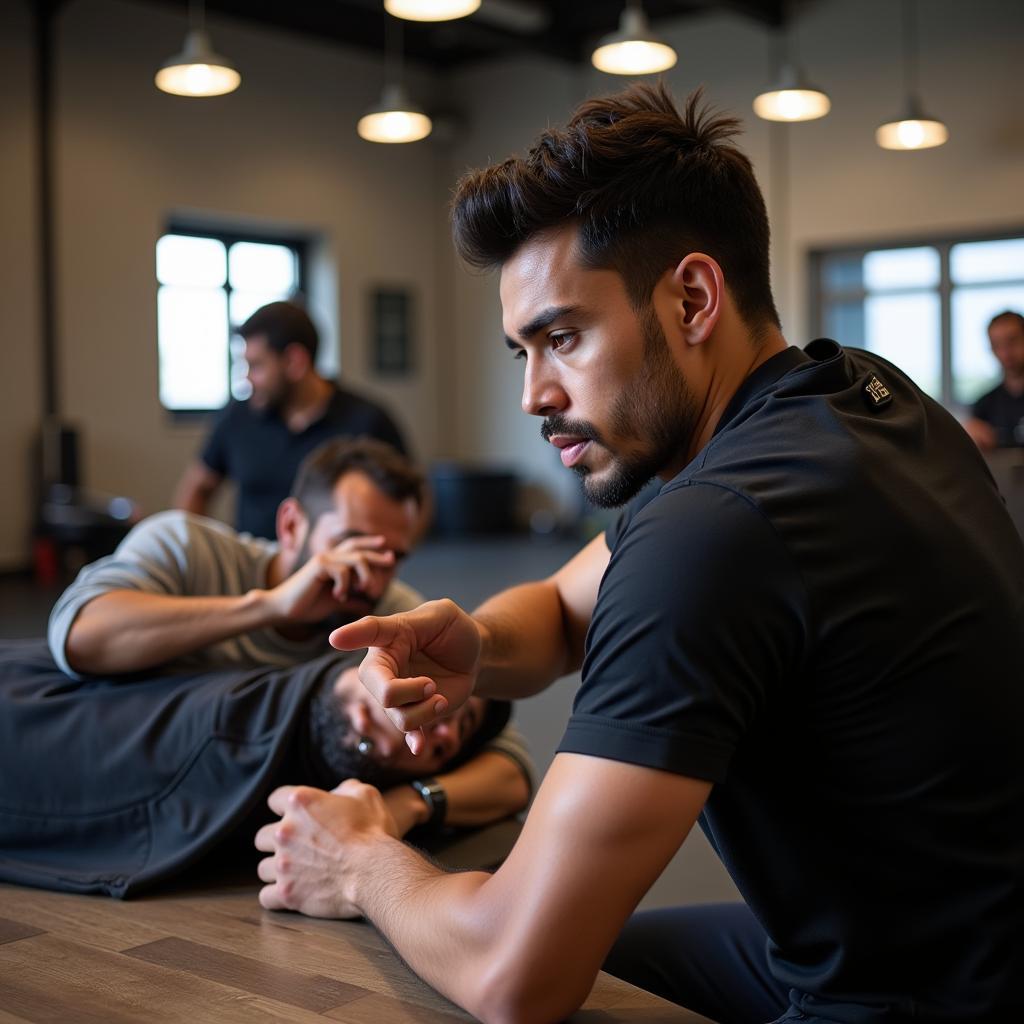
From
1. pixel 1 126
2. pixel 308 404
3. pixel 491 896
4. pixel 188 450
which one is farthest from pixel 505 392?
pixel 491 896

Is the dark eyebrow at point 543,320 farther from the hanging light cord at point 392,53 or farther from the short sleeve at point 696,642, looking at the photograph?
the hanging light cord at point 392,53

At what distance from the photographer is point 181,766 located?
6.42 feet

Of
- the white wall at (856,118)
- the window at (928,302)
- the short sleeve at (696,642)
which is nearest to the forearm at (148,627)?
the short sleeve at (696,642)

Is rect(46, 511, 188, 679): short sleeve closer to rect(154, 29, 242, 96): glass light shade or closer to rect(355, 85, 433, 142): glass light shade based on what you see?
rect(154, 29, 242, 96): glass light shade

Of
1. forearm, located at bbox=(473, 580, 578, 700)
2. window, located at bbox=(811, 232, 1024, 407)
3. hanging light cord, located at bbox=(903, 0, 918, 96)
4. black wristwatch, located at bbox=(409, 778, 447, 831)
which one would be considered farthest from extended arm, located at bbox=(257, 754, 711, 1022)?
hanging light cord, located at bbox=(903, 0, 918, 96)

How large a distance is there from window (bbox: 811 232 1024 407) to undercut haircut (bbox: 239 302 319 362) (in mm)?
5997

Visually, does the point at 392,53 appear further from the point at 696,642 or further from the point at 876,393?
the point at 696,642

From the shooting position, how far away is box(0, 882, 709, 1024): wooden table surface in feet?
4.49

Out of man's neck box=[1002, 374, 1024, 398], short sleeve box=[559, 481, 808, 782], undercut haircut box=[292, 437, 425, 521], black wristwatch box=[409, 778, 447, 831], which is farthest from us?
man's neck box=[1002, 374, 1024, 398]

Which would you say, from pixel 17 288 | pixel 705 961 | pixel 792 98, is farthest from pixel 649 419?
pixel 17 288

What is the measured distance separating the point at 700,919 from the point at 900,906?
639 millimetres

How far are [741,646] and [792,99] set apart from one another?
6.63 meters

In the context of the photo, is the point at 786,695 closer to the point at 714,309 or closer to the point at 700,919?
the point at 714,309

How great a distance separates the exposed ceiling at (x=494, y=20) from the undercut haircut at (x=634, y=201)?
866 centimetres
